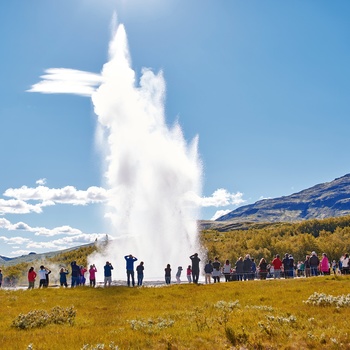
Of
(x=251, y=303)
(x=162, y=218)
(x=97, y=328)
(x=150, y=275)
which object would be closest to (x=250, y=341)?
(x=97, y=328)

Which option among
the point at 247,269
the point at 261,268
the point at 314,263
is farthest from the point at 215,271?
the point at 314,263

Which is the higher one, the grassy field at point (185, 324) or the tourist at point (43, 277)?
the tourist at point (43, 277)

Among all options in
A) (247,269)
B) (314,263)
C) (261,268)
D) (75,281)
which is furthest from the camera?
(261,268)

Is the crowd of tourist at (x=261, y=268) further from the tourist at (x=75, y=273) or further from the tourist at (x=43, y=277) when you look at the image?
the tourist at (x=43, y=277)

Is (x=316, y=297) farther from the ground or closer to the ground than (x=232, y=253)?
closer to the ground

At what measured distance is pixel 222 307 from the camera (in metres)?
19.6

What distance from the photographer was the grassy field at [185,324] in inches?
541

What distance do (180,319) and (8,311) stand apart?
30.4ft

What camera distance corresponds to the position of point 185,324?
1608 centimetres

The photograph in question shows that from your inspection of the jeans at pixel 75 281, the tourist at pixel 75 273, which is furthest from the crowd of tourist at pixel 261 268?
the jeans at pixel 75 281

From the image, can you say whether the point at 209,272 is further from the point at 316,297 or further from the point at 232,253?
the point at 232,253

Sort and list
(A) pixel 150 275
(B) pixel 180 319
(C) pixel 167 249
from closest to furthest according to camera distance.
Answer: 1. (B) pixel 180 319
2. (A) pixel 150 275
3. (C) pixel 167 249

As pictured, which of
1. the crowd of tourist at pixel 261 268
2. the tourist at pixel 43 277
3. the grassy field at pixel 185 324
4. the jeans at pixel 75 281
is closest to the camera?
the grassy field at pixel 185 324

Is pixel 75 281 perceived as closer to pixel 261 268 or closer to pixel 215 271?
pixel 215 271
